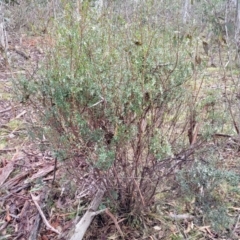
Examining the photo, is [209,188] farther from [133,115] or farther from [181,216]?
[133,115]

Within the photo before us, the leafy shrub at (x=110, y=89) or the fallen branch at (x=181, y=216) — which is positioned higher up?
the leafy shrub at (x=110, y=89)

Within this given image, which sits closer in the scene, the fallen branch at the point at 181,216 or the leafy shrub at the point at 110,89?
the leafy shrub at the point at 110,89

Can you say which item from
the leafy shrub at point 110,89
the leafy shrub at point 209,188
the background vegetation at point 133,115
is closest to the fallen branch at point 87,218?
the background vegetation at point 133,115

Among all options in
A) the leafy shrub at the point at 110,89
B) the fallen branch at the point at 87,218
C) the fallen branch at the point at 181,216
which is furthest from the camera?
the fallen branch at the point at 181,216

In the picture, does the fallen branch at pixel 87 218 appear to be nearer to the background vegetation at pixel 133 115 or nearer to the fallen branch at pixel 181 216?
the background vegetation at pixel 133 115

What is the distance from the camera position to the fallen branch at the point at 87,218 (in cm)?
219

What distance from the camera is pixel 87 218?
2270mm

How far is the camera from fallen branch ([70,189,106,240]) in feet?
7.19

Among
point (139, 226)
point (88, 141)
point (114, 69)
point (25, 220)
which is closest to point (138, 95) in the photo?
point (114, 69)

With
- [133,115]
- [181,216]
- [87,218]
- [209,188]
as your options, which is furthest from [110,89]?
[181,216]

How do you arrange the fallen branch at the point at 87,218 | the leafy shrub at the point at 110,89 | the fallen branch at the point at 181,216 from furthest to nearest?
1. the fallen branch at the point at 181,216
2. the fallen branch at the point at 87,218
3. the leafy shrub at the point at 110,89

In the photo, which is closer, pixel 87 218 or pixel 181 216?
pixel 87 218

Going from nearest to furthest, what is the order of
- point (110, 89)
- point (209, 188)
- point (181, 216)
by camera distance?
point (110, 89) → point (209, 188) → point (181, 216)

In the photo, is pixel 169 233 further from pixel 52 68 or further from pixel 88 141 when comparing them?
pixel 52 68
